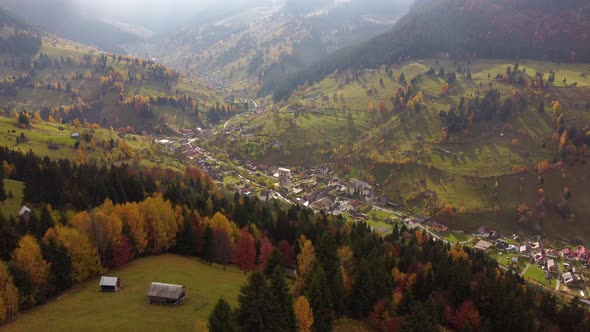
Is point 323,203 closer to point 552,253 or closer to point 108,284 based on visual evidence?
point 552,253

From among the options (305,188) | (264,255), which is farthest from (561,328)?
(305,188)

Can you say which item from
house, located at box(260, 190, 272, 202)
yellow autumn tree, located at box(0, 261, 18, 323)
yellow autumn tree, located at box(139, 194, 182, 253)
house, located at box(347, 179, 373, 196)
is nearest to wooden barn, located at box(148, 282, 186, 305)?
yellow autumn tree, located at box(0, 261, 18, 323)

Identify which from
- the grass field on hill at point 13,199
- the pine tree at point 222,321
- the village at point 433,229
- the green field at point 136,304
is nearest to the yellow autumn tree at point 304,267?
the green field at point 136,304

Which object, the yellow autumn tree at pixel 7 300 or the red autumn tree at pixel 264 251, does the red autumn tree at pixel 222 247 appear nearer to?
the red autumn tree at pixel 264 251

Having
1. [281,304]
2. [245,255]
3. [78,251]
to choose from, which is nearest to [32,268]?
[78,251]

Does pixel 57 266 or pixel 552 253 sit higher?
pixel 57 266

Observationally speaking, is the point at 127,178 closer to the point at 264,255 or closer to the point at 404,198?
the point at 264,255
